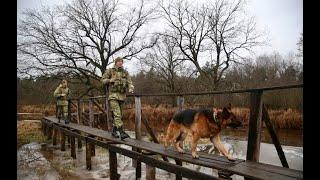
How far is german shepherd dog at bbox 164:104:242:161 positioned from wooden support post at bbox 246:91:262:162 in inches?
13.2

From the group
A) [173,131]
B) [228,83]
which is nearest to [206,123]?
[173,131]

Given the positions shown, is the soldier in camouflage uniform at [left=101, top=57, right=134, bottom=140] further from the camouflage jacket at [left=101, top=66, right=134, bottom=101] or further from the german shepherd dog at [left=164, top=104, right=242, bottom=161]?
the german shepherd dog at [left=164, top=104, right=242, bottom=161]

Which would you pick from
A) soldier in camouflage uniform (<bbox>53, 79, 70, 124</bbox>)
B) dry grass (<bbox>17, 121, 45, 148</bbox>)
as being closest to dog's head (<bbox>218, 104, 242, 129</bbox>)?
soldier in camouflage uniform (<bbox>53, 79, 70, 124</bbox>)

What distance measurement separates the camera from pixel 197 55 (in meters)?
21.0

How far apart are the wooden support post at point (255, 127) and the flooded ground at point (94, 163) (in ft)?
6.71

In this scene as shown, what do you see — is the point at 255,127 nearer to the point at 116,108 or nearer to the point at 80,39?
the point at 116,108

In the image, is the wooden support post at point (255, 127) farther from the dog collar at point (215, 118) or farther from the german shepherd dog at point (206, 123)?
the dog collar at point (215, 118)

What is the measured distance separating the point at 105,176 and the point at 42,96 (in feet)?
21.1

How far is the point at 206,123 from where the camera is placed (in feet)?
12.6

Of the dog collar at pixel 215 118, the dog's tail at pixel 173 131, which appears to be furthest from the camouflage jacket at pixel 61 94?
the dog collar at pixel 215 118

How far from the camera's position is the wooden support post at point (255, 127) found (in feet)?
12.6

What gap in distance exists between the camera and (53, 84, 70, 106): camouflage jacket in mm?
11047

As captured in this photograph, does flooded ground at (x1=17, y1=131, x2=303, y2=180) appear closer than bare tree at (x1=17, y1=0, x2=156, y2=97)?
Yes

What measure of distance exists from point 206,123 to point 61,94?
27.6 ft
